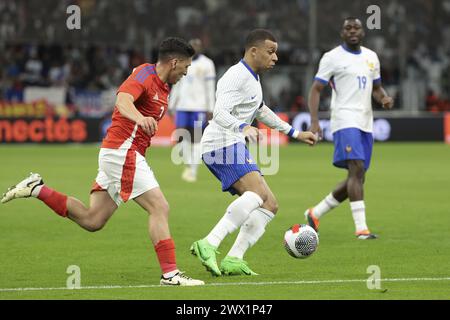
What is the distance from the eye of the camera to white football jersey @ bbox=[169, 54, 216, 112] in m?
21.6

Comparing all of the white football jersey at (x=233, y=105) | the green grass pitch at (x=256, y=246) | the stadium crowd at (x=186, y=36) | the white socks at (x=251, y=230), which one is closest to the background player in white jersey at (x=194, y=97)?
the green grass pitch at (x=256, y=246)

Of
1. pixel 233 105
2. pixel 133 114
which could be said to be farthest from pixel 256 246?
pixel 133 114

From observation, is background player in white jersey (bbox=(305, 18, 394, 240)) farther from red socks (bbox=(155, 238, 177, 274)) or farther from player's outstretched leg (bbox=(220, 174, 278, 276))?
red socks (bbox=(155, 238, 177, 274))

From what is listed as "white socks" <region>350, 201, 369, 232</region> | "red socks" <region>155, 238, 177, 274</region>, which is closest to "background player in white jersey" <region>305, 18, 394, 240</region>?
"white socks" <region>350, 201, 369, 232</region>

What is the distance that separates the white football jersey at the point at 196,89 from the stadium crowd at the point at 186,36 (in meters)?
14.8

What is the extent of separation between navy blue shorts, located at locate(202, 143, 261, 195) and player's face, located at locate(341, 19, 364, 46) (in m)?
3.49

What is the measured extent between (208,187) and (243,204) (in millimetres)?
10183

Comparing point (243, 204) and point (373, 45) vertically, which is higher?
point (373, 45)

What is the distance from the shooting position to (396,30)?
1507 inches

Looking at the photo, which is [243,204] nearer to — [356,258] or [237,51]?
[356,258]

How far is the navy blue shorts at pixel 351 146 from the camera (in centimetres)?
1305

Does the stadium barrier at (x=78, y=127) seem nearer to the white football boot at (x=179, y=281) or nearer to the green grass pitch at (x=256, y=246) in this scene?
the green grass pitch at (x=256, y=246)

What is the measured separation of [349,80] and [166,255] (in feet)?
16.7
